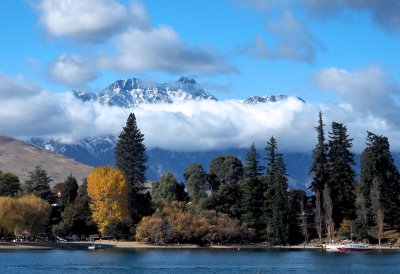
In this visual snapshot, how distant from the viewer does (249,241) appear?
146250 mm

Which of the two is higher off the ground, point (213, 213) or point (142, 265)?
point (213, 213)

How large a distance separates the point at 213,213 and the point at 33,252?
34765 millimetres

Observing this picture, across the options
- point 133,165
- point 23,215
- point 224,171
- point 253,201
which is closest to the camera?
point 23,215

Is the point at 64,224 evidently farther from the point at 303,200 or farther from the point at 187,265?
the point at 187,265

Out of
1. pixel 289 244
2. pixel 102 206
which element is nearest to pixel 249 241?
pixel 289 244

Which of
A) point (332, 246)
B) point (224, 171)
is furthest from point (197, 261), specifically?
point (224, 171)

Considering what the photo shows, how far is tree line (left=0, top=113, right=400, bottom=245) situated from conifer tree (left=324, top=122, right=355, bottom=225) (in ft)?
0.60

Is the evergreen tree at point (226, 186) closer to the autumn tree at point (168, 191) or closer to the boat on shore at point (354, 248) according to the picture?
the autumn tree at point (168, 191)

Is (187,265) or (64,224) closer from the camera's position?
(187,265)

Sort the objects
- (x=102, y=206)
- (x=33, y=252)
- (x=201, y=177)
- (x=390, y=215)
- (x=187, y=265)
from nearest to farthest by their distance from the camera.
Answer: (x=187, y=265), (x=33, y=252), (x=390, y=215), (x=102, y=206), (x=201, y=177)

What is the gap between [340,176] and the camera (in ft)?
488

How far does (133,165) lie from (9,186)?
29.3 metres

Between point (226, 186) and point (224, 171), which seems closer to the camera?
point (226, 186)

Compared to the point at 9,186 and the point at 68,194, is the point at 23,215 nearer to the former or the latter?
the point at 68,194
